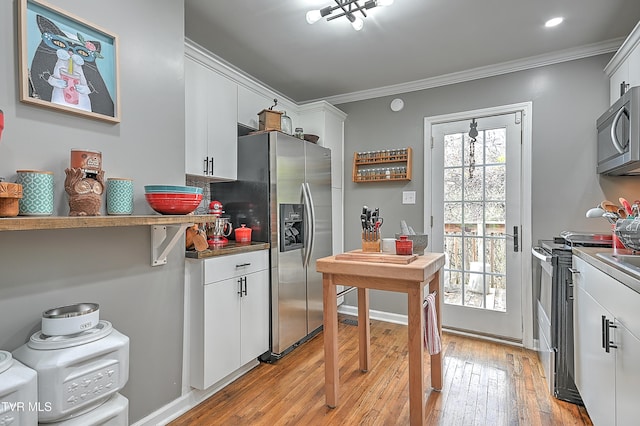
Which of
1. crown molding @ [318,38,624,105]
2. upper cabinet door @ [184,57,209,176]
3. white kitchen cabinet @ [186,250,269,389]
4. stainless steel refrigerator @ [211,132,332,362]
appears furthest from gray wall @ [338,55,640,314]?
upper cabinet door @ [184,57,209,176]

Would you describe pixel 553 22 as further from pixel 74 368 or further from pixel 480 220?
pixel 74 368

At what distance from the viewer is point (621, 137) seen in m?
2.18

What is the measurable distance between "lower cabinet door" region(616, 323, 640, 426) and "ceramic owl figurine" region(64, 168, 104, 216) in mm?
2181

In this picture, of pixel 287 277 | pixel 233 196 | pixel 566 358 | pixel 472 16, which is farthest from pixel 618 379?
pixel 233 196

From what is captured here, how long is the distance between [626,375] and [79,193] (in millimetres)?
2302

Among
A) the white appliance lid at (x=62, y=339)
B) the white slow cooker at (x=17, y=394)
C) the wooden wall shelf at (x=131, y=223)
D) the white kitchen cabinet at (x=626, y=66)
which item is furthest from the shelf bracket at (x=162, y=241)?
the white kitchen cabinet at (x=626, y=66)

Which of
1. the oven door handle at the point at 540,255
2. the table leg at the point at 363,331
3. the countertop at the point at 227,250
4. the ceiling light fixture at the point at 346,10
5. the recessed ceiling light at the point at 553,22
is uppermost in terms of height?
the recessed ceiling light at the point at 553,22

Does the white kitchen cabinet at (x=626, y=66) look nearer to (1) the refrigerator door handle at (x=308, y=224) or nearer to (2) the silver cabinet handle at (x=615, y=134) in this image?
(2) the silver cabinet handle at (x=615, y=134)

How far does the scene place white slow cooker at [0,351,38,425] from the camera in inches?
40.4

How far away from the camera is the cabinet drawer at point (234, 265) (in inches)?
82.8

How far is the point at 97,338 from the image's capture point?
1341mm

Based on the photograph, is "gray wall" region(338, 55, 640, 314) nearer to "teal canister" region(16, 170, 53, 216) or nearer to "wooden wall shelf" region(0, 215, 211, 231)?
"wooden wall shelf" region(0, 215, 211, 231)

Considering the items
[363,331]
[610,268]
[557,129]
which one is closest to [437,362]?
[363,331]

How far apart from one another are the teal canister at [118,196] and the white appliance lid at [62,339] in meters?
0.54
